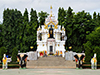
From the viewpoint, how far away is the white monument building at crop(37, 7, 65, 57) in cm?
5647

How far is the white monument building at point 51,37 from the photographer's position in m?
56.5

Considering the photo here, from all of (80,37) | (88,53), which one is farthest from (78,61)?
(80,37)

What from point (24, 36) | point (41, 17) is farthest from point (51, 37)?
point (41, 17)

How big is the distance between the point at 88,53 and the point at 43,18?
26.0 meters

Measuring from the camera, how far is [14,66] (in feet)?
111

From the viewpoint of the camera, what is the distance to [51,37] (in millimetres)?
57469

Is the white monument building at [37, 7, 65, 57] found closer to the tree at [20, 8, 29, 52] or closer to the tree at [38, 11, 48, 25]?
the tree at [38, 11, 48, 25]

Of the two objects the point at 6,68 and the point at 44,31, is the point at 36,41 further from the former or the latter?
the point at 6,68

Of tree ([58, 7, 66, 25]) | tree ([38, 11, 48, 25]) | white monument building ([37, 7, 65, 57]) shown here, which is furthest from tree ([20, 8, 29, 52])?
tree ([58, 7, 66, 25])

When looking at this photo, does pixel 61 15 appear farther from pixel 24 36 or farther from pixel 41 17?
pixel 24 36

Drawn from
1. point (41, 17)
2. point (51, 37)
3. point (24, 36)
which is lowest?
point (51, 37)

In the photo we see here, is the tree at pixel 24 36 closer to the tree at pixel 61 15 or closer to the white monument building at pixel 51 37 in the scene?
the white monument building at pixel 51 37

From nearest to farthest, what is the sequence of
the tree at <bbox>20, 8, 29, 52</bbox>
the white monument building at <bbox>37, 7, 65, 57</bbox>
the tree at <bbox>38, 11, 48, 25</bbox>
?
the white monument building at <bbox>37, 7, 65, 57</bbox>, the tree at <bbox>20, 8, 29, 52</bbox>, the tree at <bbox>38, 11, 48, 25</bbox>

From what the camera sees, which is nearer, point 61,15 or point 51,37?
point 51,37
